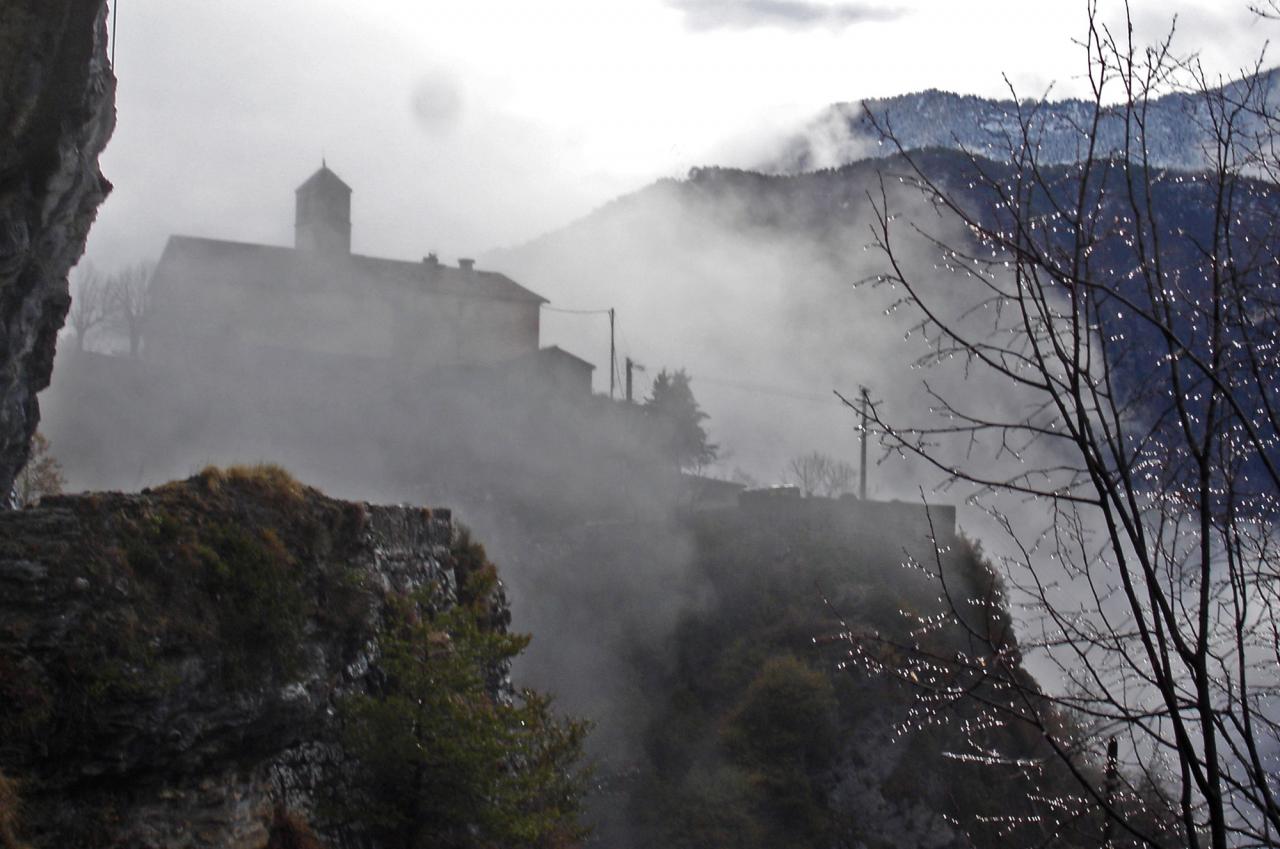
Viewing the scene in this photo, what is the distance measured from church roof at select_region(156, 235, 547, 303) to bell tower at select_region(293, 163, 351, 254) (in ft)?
2.27

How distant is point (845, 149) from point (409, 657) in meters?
76.4

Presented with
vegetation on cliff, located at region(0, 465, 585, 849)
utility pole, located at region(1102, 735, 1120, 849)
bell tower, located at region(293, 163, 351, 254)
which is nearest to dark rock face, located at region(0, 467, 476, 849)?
vegetation on cliff, located at region(0, 465, 585, 849)

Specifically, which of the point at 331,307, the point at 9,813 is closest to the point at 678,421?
the point at 331,307

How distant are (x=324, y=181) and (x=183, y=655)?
1727 inches

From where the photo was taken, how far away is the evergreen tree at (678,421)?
49.2 metres

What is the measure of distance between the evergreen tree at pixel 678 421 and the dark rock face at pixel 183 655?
35.7 metres

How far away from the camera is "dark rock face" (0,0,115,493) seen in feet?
35.2

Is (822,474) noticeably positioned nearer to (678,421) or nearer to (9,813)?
(678,421)

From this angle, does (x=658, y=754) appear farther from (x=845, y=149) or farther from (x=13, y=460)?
(x=845, y=149)

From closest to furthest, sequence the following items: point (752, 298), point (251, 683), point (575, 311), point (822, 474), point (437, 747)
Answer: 1. point (251, 683)
2. point (437, 747)
3. point (822, 474)
4. point (575, 311)
5. point (752, 298)

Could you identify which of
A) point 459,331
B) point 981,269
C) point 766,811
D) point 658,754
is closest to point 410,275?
point 459,331

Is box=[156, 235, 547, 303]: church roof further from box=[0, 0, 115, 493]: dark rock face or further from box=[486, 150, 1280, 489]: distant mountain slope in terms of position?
box=[0, 0, 115, 493]: dark rock face

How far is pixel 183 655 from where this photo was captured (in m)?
10.5

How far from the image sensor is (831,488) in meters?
58.9
